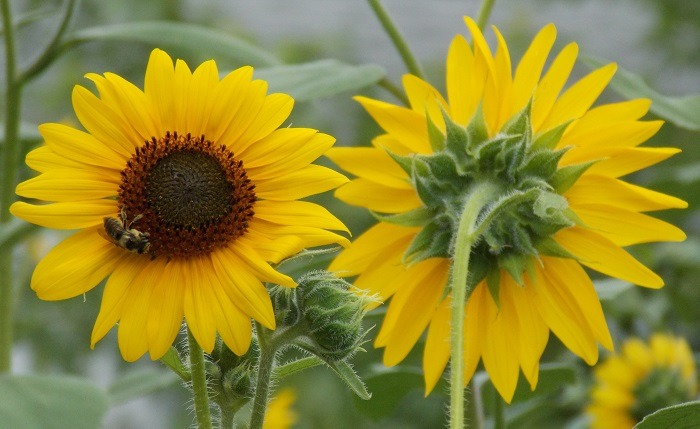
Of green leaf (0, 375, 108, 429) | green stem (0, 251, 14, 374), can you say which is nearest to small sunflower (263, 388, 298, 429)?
green stem (0, 251, 14, 374)

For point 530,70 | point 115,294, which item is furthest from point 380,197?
point 115,294

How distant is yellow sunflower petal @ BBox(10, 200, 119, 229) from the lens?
1.91 feet

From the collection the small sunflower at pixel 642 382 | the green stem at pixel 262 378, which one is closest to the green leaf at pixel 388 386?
the green stem at pixel 262 378

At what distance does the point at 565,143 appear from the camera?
73 centimetres

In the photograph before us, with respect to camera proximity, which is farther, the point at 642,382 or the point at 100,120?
the point at 642,382

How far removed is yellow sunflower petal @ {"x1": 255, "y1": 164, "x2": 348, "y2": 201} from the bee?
6 centimetres

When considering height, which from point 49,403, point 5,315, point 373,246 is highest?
point 373,246

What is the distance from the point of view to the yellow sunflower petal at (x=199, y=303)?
22.1 inches

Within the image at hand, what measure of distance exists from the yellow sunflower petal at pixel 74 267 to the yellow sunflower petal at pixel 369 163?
0.64 ft

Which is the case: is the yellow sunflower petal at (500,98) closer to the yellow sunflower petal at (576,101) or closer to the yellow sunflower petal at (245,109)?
the yellow sunflower petal at (576,101)

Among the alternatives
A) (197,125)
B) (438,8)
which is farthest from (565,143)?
(438,8)

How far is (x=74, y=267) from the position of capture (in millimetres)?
583

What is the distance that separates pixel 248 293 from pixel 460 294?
4.0 inches

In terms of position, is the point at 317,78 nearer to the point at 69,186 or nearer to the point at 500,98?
the point at 500,98
